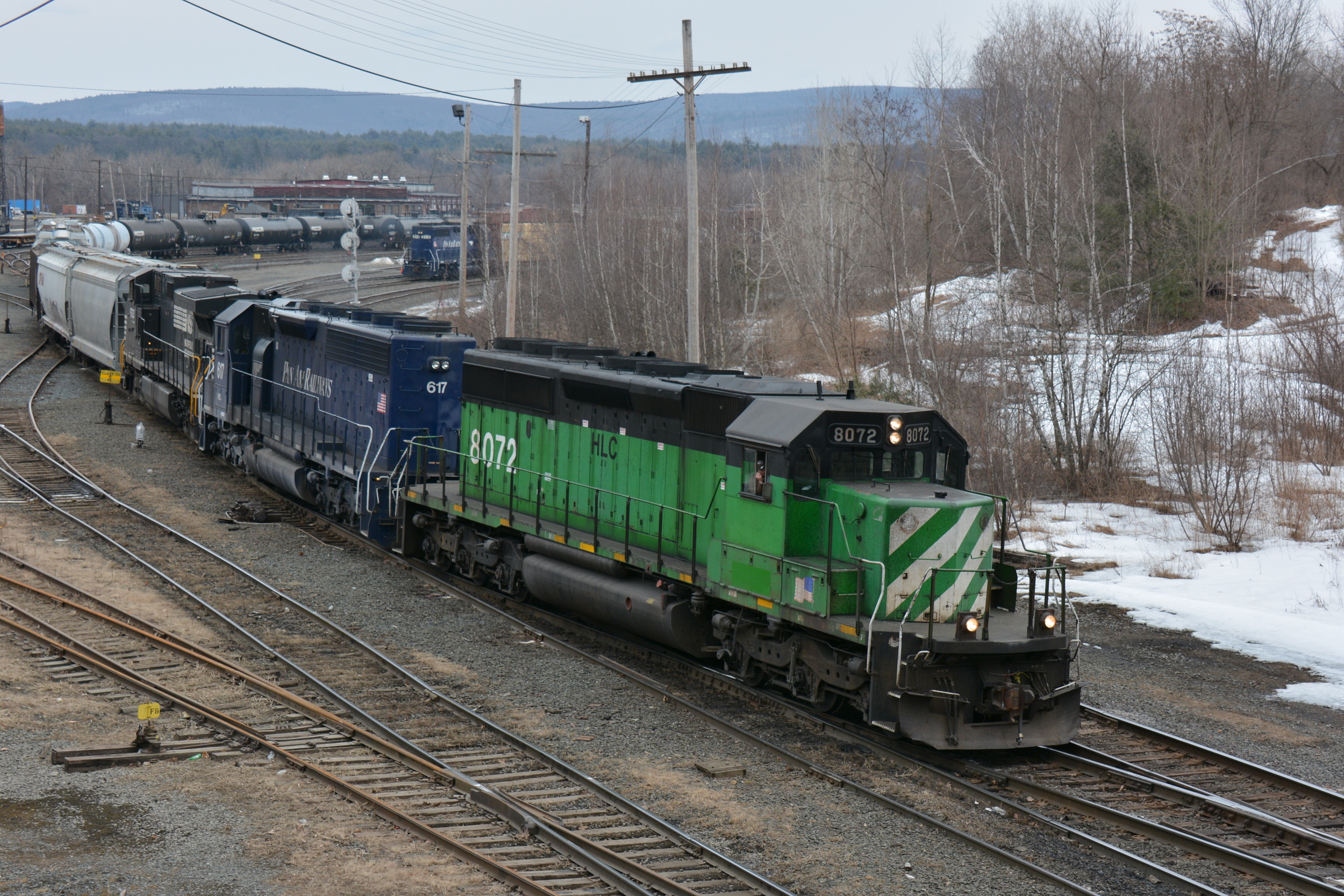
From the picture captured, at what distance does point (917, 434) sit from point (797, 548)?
4.73 feet

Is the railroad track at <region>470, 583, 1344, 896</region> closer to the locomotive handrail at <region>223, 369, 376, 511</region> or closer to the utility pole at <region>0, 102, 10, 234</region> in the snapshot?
the locomotive handrail at <region>223, 369, 376, 511</region>

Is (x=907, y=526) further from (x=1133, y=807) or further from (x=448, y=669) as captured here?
(x=448, y=669)

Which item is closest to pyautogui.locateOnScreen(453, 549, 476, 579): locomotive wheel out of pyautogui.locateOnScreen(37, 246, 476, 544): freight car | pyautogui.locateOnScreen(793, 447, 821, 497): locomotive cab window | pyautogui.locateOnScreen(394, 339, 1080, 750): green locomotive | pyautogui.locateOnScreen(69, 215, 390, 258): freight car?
pyautogui.locateOnScreen(394, 339, 1080, 750): green locomotive

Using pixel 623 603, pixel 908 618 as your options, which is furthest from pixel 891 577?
pixel 623 603

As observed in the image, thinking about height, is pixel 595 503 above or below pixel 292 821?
above

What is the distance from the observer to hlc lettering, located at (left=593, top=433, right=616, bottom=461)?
13.2 metres

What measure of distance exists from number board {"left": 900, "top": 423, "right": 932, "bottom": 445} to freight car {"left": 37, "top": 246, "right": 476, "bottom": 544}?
8677mm

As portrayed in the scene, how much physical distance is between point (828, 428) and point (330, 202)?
9167 cm

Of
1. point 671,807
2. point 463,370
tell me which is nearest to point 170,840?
point 671,807

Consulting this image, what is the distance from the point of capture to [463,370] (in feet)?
52.8

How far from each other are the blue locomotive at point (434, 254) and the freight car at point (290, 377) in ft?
90.9

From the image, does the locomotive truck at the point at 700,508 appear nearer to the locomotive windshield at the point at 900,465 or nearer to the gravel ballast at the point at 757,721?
the locomotive windshield at the point at 900,465

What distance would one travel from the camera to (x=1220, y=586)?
16203 mm

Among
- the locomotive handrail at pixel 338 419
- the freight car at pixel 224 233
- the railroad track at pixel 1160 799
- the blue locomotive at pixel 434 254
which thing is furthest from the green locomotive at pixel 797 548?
the blue locomotive at pixel 434 254
